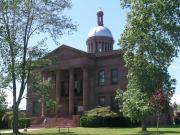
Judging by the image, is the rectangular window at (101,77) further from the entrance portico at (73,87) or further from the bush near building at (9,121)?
Answer: the bush near building at (9,121)

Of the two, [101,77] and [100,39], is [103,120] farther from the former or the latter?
[100,39]

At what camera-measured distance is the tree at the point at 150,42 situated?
33.9 m

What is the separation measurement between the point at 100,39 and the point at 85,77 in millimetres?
17501

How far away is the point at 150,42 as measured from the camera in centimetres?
3628

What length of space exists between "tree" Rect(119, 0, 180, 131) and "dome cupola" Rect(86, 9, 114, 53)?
1586 inches

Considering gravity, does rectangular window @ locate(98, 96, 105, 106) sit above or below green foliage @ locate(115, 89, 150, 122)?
above

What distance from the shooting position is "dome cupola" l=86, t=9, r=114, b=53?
7975cm

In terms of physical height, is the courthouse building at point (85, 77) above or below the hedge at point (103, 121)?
above

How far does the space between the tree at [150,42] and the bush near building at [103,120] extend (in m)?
14.1

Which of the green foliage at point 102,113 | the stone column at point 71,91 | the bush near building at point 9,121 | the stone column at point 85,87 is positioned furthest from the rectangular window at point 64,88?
the green foliage at point 102,113

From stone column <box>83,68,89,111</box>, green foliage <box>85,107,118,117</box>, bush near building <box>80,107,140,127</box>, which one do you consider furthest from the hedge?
stone column <box>83,68,89,111</box>

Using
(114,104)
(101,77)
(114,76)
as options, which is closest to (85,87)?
(101,77)

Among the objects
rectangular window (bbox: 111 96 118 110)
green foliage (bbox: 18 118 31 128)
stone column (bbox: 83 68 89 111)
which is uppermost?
stone column (bbox: 83 68 89 111)

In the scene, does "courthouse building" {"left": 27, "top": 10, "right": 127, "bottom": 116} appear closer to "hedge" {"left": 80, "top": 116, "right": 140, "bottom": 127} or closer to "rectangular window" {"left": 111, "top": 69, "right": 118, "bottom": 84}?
"rectangular window" {"left": 111, "top": 69, "right": 118, "bottom": 84}
